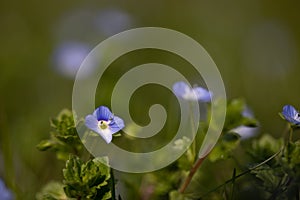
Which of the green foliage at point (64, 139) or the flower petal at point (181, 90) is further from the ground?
the flower petal at point (181, 90)

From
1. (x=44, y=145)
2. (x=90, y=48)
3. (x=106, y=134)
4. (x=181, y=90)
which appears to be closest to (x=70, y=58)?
(x=90, y=48)

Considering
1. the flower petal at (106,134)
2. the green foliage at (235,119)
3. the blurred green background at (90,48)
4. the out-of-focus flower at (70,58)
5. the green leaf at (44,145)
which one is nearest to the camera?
the flower petal at (106,134)

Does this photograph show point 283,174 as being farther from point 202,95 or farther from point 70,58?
point 70,58

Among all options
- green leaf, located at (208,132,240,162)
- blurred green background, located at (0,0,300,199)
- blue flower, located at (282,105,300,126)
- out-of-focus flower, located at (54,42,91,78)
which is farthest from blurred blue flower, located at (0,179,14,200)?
out-of-focus flower, located at (54,42,91,78)

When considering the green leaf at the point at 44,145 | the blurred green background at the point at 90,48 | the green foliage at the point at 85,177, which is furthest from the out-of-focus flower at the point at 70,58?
the green foliage at the point at 85,177

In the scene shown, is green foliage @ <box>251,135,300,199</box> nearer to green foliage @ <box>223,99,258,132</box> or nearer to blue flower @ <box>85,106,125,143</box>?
green foliage @ <box>223,99,258,132</box>

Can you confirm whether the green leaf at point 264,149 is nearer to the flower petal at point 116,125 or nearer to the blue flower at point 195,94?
the blue flower at point 195,94

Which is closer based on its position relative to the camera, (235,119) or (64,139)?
(64,139)
